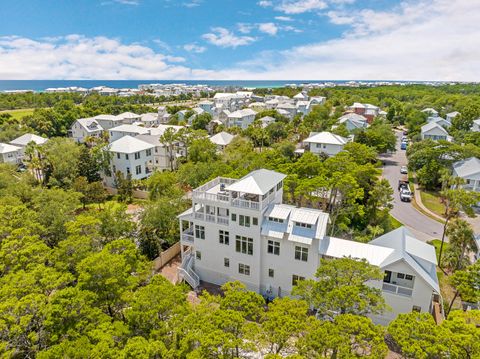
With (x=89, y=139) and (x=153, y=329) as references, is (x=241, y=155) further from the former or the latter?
(x=153, y=329)

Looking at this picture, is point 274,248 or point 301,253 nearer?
point 301,253

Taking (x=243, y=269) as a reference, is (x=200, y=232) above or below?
above

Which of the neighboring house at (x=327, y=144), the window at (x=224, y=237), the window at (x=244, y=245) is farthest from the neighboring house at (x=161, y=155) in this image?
the window at (x=244, y=245)

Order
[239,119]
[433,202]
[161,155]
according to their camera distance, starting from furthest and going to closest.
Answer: [239,119], [161,155], [433,202]

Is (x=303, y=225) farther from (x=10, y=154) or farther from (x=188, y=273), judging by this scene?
(x=10, y=154)

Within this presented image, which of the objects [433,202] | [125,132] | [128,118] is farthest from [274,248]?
[128,118]

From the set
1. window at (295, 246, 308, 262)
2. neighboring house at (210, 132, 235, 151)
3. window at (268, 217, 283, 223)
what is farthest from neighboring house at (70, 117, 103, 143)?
window at (295, 246, 308, 262)

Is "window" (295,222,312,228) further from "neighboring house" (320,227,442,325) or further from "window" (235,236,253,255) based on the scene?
"window" (235,236,253,255)
